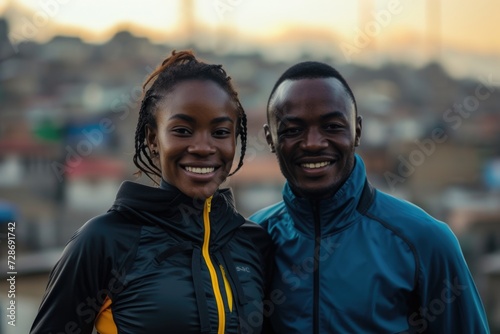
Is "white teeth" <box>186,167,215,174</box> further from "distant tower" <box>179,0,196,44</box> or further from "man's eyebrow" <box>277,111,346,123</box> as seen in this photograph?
"distant tower" <box>179,0,196,44</box>

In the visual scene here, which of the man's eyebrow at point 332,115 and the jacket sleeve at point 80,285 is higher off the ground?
the man's eyebrow at point 332,115

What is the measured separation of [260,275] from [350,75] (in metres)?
72.4

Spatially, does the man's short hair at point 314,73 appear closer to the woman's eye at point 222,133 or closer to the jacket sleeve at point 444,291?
the woman's eye at point 222,133

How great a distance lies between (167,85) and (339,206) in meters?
0.86

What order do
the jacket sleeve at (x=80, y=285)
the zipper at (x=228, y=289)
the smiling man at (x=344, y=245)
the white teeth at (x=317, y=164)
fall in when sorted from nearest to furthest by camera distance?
the jacket sleeve at (x=80, y=285), the zipper at (x=228, y=289), the smiling man at (x=344, y=245), the white teeth at (x=317, y=164)

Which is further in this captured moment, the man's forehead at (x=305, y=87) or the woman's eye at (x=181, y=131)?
the man's forehead at (x=305, y=87)

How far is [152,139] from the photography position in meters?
2.99

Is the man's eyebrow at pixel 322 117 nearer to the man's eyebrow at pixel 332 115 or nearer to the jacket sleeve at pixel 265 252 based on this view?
the man's eyebrow at pixel 332 115

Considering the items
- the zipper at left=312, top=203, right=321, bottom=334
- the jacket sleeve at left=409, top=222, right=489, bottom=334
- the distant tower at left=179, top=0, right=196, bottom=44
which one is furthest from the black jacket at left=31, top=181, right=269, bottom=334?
the distant tower at left=179, top=0, right=196, bottom=44

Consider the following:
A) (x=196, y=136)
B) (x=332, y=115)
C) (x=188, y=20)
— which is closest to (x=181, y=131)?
(x=196, y=136)

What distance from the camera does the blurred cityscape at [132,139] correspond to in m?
38.3

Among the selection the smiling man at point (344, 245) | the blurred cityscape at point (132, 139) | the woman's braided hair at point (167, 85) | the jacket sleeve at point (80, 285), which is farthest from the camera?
the blurred cityscape at point (132, 139)

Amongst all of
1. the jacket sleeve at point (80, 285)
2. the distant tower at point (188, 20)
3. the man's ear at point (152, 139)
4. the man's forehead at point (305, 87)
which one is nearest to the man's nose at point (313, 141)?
the man's forehead at point (305, 87)

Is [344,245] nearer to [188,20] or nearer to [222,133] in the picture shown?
[222,133]
